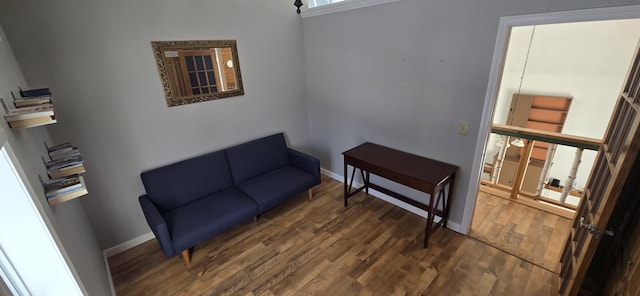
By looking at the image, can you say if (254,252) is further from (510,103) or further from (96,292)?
(510,103)

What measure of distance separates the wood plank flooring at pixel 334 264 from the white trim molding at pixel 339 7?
7.44ft

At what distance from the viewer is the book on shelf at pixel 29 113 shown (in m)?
1.16

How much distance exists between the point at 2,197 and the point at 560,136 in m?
4.05

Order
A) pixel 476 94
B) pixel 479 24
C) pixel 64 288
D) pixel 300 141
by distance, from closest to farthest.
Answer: pixel 64 288 → pixel 479 24 → pixel 476 94 → pixel 300 141

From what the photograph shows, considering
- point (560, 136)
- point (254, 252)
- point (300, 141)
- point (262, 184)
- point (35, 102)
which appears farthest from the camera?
point (300, 141)

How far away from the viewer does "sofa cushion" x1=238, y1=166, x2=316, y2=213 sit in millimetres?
2801

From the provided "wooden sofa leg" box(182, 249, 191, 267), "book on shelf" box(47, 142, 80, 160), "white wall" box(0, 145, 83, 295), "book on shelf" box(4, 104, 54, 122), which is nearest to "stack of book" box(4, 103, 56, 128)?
"book on shelf" box(4, 104, 54, 122)

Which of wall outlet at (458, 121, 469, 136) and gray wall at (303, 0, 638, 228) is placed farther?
wall outlet at (458, 121, 469, 136)

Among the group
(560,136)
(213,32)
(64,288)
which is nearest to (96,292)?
(64,288)

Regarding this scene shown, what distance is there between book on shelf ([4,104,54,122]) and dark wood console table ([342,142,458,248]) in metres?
2.35

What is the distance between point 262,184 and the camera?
3.00 m

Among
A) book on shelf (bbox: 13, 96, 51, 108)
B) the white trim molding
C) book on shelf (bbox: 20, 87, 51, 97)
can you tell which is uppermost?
the white trim molding

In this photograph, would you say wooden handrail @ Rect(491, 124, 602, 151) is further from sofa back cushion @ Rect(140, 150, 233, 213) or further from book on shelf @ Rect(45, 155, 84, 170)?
book on shelf @ Rect(45, 155, 84, 170)

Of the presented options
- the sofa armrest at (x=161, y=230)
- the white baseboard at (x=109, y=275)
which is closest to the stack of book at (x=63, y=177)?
the sofa armrest at (x=161, y=230)
